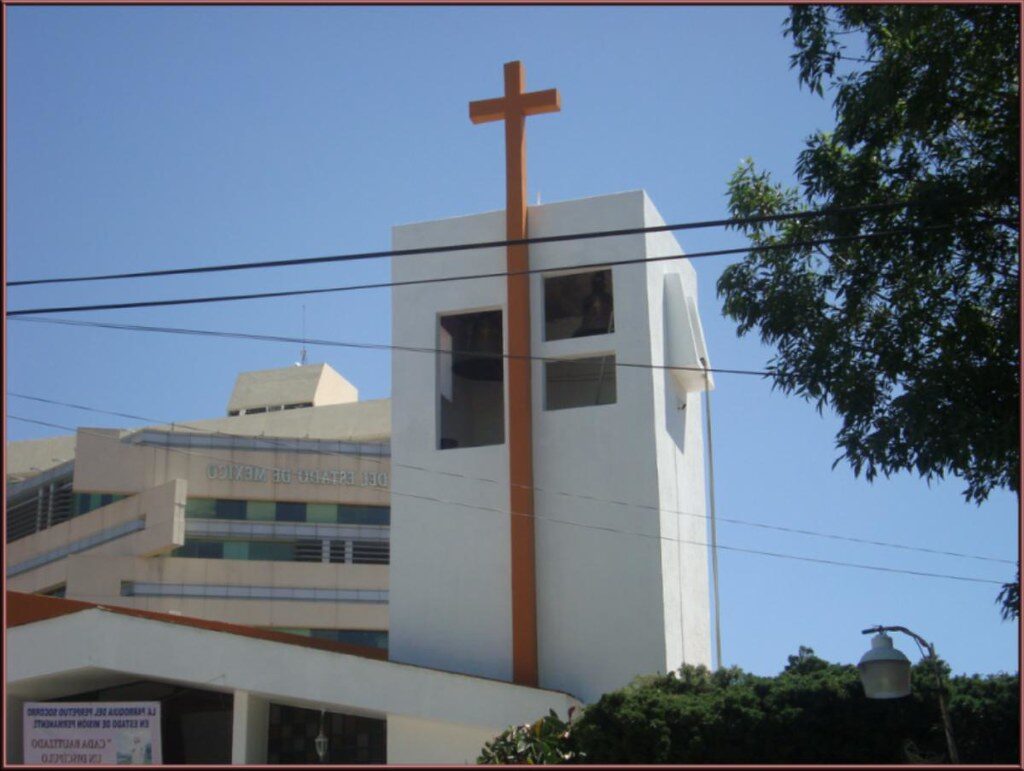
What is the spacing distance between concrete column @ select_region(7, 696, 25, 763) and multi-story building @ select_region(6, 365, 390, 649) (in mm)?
25873

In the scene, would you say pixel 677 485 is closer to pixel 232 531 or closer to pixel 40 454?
pixel 232 531

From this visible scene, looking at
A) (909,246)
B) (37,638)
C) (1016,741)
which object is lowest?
(1016,741)

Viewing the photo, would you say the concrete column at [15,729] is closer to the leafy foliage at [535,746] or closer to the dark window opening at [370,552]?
the leafy foliage at [535,746]

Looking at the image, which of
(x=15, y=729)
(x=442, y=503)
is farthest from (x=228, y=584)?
(x=15, y=729)

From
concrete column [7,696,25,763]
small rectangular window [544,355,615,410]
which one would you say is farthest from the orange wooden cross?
concrete column [7,696,25,763]

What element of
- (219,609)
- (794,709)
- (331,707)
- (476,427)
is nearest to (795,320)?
(794,709)

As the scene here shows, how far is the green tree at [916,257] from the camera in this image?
13.2m

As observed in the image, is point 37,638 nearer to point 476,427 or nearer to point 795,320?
point 476,427

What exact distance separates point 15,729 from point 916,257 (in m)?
14.0

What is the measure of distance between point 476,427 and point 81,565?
26.5 meters

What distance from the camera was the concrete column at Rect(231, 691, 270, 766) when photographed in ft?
63.8

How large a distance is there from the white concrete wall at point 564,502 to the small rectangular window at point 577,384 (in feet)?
4.95

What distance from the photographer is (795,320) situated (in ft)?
48.4

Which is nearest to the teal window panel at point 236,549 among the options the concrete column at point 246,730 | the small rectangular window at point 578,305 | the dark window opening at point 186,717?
the small rectangular window at point 578,305
